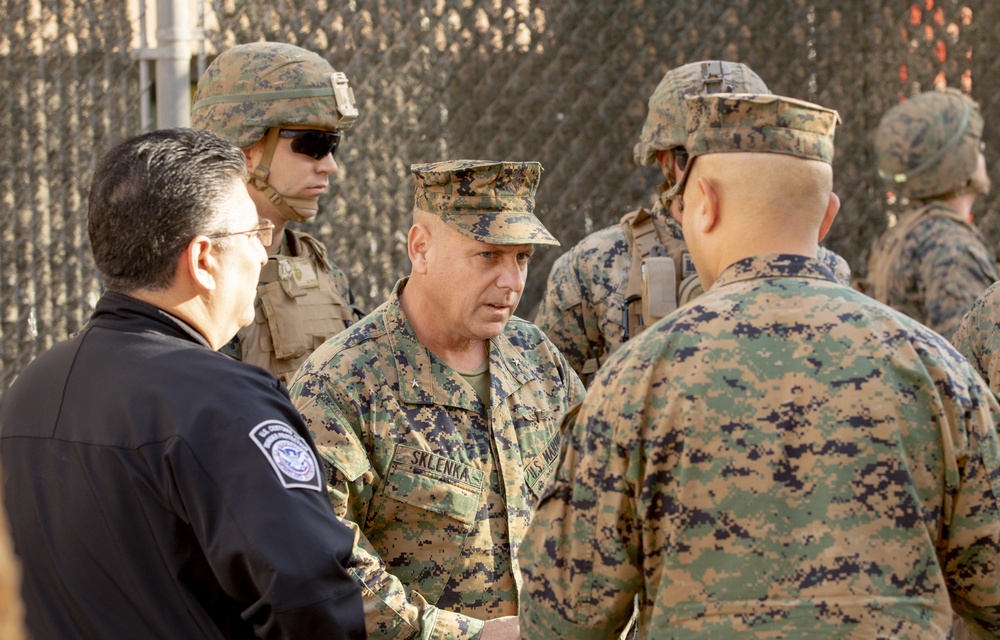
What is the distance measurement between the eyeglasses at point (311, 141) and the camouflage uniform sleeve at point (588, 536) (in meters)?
2.07

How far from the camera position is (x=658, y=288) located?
394 cm

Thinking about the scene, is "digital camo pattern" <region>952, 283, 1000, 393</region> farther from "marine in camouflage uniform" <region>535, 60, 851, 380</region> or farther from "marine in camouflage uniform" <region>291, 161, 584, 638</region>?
"marine in camouflage uniform" <region>291, 161, 584, 638</region>

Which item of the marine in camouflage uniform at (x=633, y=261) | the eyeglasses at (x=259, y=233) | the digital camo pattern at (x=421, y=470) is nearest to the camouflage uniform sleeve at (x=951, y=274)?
the marine in camouflage uniform at (x=633, y=261)

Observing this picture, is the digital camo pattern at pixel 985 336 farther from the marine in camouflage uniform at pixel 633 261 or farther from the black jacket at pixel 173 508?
the black jacket at pixel 173 508

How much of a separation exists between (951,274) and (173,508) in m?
4.16

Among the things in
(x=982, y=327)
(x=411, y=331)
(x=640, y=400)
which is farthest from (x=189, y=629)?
(x=982, y=327)

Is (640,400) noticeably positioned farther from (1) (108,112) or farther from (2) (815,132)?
(1) (108,112)

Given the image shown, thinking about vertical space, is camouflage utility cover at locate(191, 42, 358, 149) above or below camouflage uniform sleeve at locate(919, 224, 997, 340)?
above

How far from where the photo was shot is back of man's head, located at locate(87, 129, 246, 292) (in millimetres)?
2127

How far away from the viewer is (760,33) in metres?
5.41

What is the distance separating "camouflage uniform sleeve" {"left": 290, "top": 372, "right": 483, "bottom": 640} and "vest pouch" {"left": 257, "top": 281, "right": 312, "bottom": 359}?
1.07 meters

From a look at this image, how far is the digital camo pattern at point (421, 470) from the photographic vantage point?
261 cm

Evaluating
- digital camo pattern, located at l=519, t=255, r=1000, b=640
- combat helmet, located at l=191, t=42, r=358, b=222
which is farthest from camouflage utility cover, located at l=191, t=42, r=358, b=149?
digital camo pattern, located at l=519, t=255, r=1000, b=640

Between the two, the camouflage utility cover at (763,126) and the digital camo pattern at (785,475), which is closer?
the digital camo pattern at (785,475)
